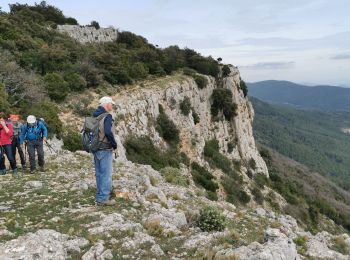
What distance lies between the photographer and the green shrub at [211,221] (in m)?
8.81

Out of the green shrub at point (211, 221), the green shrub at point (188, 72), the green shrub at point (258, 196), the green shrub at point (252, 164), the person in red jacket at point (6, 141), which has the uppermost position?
the green shrub at point (188, 72)

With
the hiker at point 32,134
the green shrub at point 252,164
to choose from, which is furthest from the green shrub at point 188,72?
the hiker at point 32,134

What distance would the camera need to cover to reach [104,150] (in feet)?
29.5

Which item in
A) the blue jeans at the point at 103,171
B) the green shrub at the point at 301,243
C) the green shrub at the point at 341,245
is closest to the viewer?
the blue jeans at the point at 103,171

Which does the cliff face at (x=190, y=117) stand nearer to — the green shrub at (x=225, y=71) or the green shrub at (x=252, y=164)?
the green shrub at (x=252, y=164)

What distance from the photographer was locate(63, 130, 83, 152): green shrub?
1906cm

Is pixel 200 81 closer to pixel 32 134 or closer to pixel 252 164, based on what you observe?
pixel 252 164

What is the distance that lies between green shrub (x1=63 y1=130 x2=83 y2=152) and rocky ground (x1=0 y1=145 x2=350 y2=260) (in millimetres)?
6768

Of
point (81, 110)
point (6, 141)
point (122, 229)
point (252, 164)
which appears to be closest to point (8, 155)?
point (6, 141)

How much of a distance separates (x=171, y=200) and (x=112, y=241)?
14.7 feet

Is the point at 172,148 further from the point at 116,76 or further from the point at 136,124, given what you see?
the point at 116,76

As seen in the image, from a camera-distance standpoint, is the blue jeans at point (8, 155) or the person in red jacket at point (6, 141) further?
the blue jeans at point (8, 155)

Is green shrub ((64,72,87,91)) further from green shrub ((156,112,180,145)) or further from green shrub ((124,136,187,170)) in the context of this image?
green shrub ((156,112,180,145))

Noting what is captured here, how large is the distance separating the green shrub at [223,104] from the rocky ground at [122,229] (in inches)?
1242
